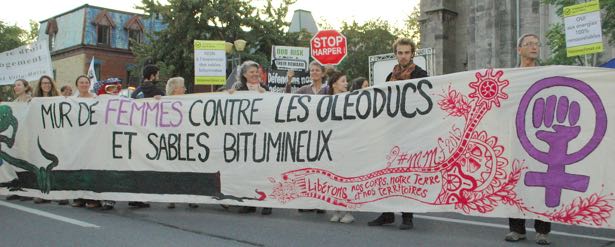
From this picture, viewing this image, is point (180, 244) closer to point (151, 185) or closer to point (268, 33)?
point (151, 185)

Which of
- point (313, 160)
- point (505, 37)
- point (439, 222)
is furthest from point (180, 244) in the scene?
point (505, 37)

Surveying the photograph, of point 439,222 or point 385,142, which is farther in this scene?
point 439,222

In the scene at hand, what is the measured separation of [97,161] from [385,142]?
3.70 meters

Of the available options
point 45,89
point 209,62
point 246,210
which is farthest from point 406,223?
point 209,62

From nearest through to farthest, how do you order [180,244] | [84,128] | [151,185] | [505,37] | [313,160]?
[180,244] → [313,160] → [151,185] → [84,128] → [505,37]

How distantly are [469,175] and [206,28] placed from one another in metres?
26.6

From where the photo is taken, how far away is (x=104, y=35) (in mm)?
47625

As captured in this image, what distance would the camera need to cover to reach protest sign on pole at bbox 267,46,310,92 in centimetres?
1758

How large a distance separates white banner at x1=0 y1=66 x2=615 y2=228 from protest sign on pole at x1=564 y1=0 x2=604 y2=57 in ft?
17.9

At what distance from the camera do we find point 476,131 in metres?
5.57

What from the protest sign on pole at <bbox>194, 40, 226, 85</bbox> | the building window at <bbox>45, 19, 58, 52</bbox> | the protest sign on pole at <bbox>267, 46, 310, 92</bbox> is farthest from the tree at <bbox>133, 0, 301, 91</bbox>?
the building window at <bbox>45, 19, 58, 52</bbox>

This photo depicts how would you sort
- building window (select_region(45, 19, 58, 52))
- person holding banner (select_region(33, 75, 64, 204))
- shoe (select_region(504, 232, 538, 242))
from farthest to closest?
building window (select_region(45, 19, 58, 52))
person holding banner (select_region(33, 75, 64, 204))
shoe (select_region(504, 232, 538, 242))

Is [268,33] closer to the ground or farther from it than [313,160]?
farther from it

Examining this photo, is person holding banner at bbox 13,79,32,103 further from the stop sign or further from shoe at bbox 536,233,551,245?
the stop sign
